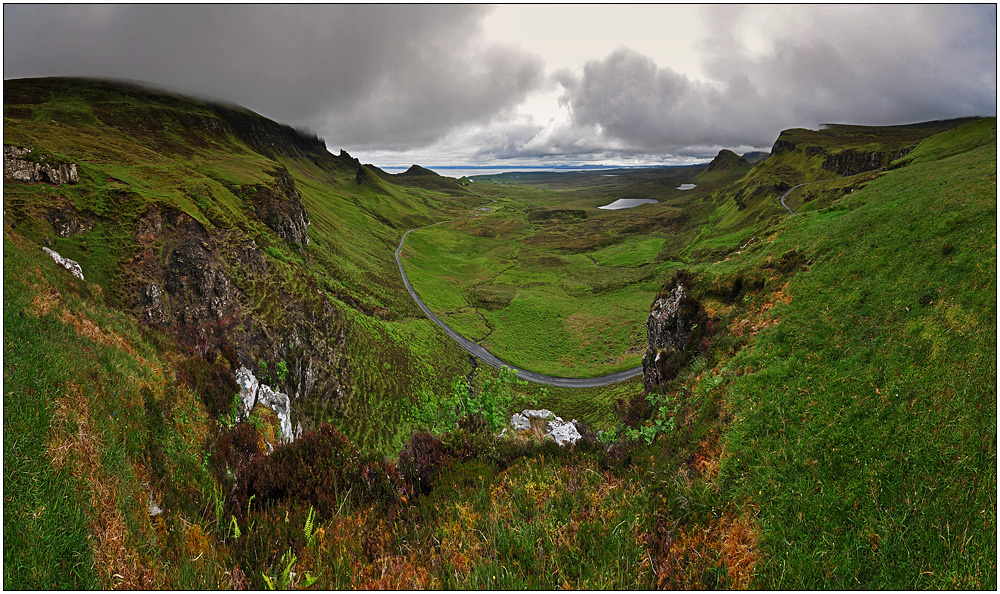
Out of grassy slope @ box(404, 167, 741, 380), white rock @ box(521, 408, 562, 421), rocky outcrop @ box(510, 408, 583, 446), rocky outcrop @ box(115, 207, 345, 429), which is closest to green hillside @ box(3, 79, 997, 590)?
rocky outcrop @ box(510, 408, 583, 446)

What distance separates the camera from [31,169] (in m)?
30.9

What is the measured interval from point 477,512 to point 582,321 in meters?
83.3

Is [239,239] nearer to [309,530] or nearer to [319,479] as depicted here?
[319,479]

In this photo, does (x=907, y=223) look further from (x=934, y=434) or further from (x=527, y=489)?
(x=527, y=489)

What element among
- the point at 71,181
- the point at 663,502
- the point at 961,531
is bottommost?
the point at 663,502

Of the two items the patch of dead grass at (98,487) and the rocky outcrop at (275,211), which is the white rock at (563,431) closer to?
the patch of dead grass at (98,487)

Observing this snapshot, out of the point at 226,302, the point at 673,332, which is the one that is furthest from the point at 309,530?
the point at 226,302

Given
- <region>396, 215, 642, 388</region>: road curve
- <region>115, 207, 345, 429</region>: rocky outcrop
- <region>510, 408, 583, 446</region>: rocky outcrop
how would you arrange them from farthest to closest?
1. <region>396, 215, 642, 388</region>: road curve
2. <region>510, 408, 583, 446</region>: rocky outcrop
3. <region>115, 207, 345, 429</region>: rocky outcrop

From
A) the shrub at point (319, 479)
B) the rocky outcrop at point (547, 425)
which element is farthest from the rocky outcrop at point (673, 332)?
the shrub at point (319, 479)

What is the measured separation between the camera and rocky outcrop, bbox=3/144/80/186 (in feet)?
99.7

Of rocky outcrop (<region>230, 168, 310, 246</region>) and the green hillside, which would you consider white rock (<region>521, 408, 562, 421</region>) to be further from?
rocky outcrop (<region>230, 168, 310, 246</region>)

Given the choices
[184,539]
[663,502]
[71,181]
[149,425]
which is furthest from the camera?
[71,181]

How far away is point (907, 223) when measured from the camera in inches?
706

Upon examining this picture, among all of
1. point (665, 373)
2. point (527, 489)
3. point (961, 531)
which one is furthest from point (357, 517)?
point (665, 373)
